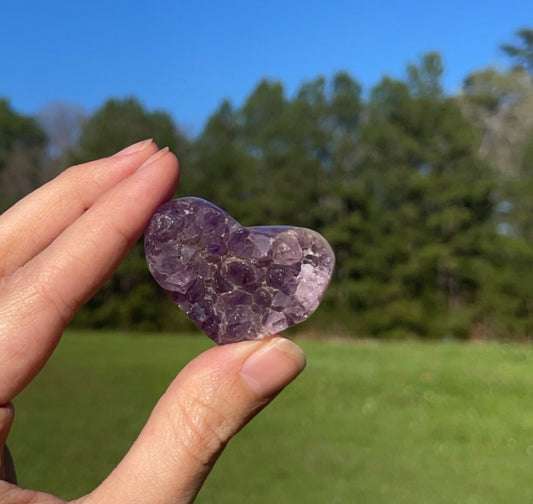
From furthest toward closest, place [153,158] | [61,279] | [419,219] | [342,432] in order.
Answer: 1. [419,219]
2. [342,432]
3. [153,158]
4. [61,279]

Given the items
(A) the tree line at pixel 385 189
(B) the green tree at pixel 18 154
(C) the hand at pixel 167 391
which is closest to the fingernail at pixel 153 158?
(C) the hand at pixel 167 391

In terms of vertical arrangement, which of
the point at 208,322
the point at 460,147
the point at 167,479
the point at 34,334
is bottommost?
the point at 167,479

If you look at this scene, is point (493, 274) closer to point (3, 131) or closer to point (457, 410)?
point (457, 410)

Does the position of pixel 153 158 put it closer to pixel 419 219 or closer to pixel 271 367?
pixel 271 367

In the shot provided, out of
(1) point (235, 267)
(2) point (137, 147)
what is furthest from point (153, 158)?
(1) point (235, 267)

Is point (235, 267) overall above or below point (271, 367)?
above

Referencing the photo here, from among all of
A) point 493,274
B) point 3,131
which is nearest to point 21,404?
point 493,274

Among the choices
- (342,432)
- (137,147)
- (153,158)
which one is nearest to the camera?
(153,158)

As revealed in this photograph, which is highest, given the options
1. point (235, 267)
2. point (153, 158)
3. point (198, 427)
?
point (153, 158)
